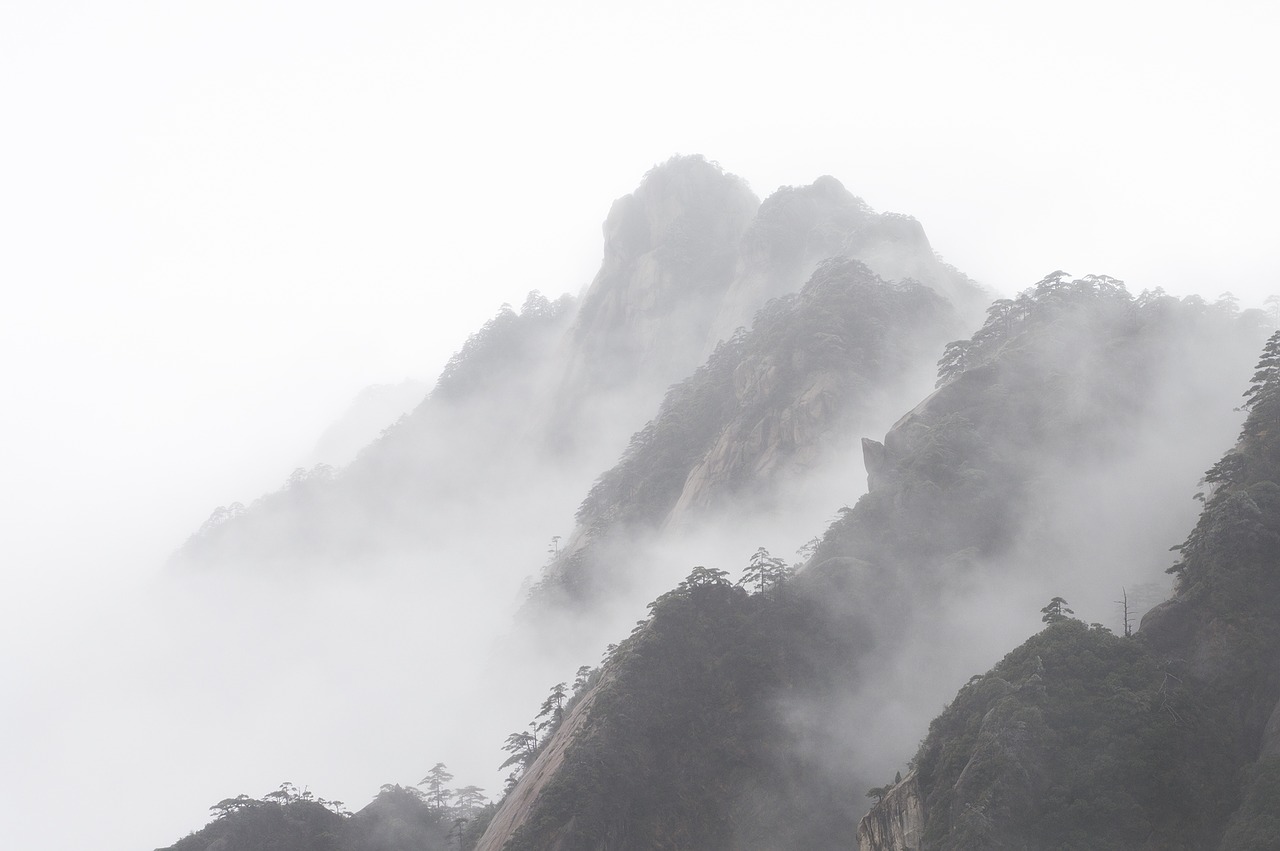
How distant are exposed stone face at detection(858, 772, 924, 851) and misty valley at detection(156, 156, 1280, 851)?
0.15 meters

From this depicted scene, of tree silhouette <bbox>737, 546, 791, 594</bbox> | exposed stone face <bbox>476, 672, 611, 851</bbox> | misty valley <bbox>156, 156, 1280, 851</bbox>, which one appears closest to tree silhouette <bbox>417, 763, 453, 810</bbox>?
misty valley <bbox>156, 156, 1280, 851</bbox>

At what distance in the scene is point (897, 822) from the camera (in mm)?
35062

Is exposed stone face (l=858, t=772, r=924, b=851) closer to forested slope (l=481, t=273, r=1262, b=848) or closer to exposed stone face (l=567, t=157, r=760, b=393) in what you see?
forested slope (l=481, t=273, r=1262, b=848)

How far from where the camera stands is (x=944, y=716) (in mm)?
36438

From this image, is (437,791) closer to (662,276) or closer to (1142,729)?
(1142,729)

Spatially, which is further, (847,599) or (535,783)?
(847,599)

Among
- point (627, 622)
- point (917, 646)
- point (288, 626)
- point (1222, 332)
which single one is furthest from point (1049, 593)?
point (288, 626)

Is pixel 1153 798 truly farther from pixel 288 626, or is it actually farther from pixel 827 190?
pixel 288 626

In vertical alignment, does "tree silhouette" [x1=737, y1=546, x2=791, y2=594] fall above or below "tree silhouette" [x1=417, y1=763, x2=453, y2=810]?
above

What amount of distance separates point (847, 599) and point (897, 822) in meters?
17.5

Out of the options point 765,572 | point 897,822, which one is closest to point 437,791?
point 765,572

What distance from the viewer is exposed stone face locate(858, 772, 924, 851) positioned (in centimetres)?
3388

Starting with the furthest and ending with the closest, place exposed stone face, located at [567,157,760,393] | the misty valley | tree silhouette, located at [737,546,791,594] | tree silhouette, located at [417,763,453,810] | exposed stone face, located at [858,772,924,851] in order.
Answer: exposed stone face, located at [567,157,760,393], tree silhouette, located at [417,763,453,810], tree silhouette, located at [737,546,791,594], exposed stone face, located at [858,772,924,851], the misty valley

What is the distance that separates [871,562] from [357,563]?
9572 cm
